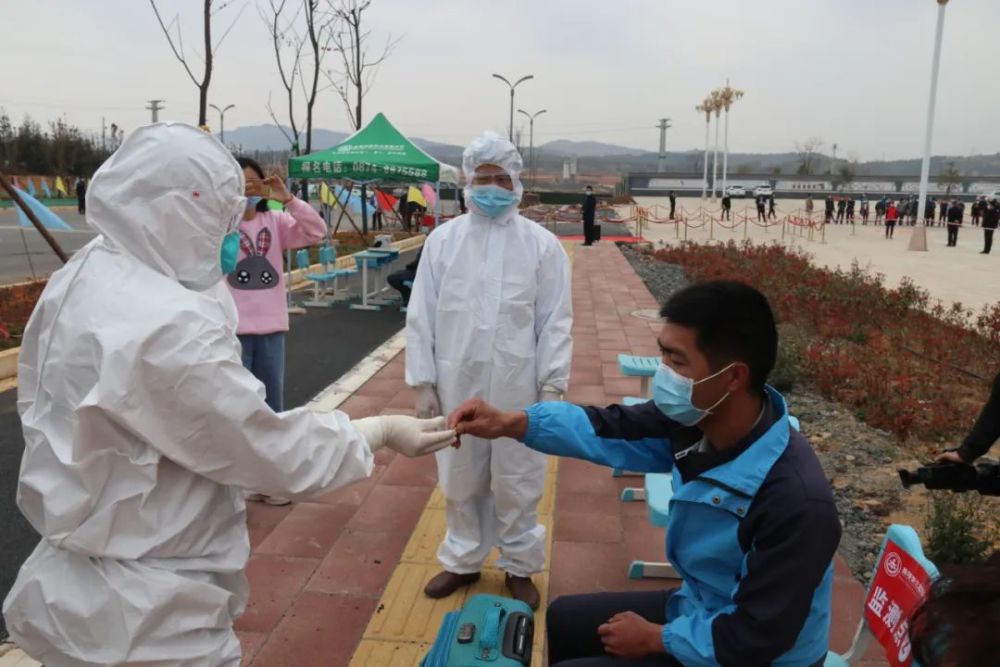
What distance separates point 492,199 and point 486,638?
5.19 feet

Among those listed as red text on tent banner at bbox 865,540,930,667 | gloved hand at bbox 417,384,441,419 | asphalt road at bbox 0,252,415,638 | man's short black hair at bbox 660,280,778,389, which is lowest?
asphalt road at bbox 0,252,415,638

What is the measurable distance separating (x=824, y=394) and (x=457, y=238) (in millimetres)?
4191

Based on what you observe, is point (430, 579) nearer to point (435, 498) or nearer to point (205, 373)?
point (435, 498)

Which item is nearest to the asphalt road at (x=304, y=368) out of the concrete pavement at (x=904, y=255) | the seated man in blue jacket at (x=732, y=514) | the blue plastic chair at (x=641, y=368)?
the seated man in blue jacket at (x=732, y=514)

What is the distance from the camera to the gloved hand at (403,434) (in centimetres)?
189

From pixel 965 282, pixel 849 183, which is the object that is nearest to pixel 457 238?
pixel 965 282

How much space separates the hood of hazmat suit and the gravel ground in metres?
2.75

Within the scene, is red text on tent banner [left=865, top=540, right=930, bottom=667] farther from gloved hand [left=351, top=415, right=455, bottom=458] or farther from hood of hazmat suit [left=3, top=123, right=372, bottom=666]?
hood of hazmat suit [left=3, top=123, right=372, bottom=666]

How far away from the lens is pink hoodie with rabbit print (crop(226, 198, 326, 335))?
12.6 ft

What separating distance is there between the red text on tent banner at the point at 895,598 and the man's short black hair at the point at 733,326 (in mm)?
575

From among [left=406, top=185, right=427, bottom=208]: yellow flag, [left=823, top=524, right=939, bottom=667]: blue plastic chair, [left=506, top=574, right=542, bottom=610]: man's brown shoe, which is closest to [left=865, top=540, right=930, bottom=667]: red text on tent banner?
[left=823, top=524, right=939, bottom=667]: blue plastic chair

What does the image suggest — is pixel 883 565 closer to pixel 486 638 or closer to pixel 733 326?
pixel 733 326

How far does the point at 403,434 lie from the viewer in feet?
6.61

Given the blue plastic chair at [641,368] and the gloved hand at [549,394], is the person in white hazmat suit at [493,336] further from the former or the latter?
the blue plastic chair at [641,368]
